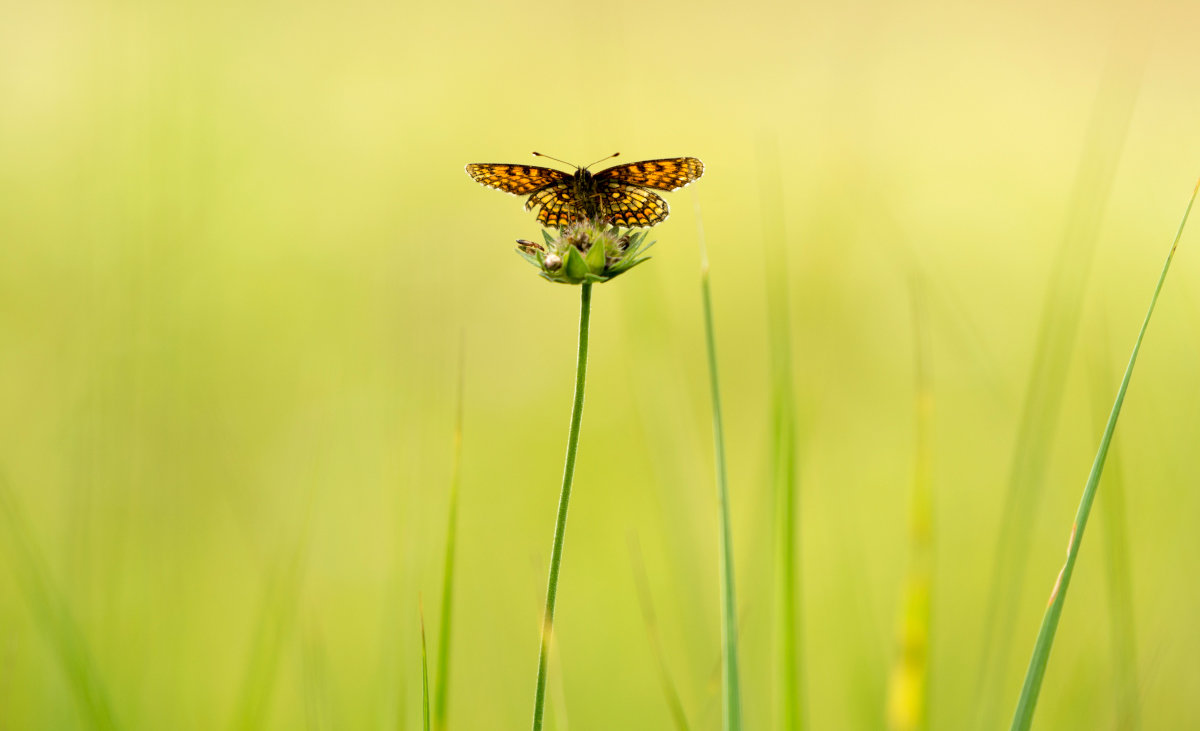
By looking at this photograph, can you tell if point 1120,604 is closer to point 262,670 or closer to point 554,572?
point 554,572

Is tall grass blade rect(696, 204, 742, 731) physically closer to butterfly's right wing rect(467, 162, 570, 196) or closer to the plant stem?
the plant stem

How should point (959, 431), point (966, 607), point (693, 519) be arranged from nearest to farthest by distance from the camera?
point (693, 519) → point (966, 607) → point (959, 431)

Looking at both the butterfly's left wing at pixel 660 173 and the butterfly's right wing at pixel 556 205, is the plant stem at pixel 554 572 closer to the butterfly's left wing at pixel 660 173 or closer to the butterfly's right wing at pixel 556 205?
the butterfly's right wing at pixel 556 205

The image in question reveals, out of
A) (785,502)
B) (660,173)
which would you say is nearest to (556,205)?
(660,173)

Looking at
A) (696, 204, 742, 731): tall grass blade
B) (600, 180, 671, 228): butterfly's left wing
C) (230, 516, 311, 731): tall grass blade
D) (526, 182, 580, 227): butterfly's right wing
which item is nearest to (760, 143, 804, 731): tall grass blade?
(696, 204, 742, 731): tall grass blade

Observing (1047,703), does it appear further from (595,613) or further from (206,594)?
(206,594)

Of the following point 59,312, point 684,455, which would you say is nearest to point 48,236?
point 59,312
